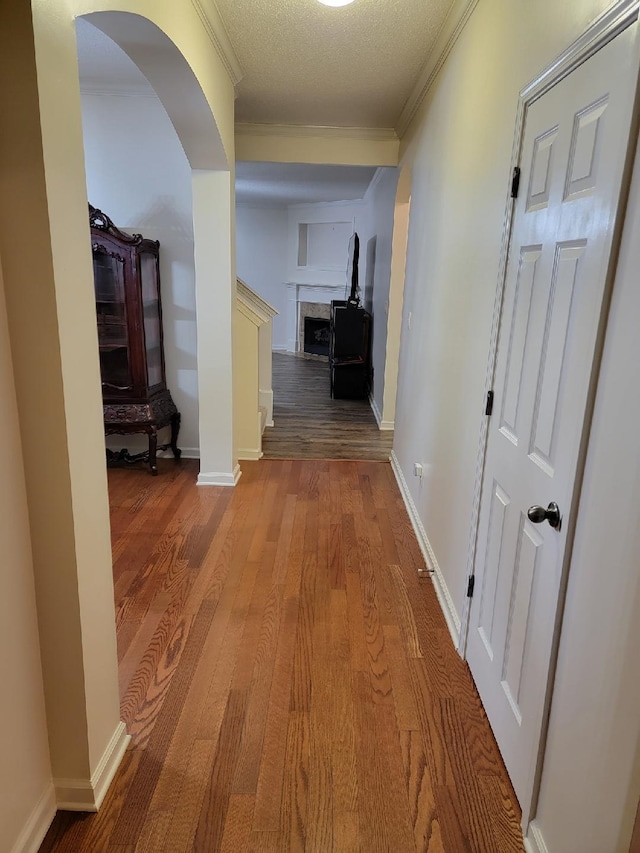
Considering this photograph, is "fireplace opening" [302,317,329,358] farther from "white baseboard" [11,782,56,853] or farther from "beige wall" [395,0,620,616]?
"white baseboard" [11,782,56,853]

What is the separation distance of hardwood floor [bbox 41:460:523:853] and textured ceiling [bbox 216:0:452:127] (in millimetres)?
2561

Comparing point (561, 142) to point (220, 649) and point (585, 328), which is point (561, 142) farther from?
point (220, 649)

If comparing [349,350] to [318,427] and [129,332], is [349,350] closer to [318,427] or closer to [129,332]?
[318,427]

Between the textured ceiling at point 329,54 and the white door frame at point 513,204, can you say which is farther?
the textured ceiling at point 329,54

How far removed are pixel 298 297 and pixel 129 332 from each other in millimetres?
6480

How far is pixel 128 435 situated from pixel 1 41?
10.8ft

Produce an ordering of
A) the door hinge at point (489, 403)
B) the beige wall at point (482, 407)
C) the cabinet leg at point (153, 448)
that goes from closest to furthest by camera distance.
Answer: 1. the beige wall at point (482, 407)
2. the door hinge at point (489, 403)
3. the cabinet leg at point (153, 448)

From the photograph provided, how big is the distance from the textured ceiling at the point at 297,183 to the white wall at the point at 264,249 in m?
0.32

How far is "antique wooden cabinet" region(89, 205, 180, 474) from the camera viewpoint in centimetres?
351

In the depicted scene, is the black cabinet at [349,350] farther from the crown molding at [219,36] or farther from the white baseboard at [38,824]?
the white baseboard at [38,824]

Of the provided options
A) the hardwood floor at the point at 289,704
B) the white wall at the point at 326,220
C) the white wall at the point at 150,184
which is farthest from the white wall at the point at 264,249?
the hardwood floor at the point at 289,704

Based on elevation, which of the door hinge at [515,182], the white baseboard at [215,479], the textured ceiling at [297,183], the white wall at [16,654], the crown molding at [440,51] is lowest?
the white baseboard at [215,479]

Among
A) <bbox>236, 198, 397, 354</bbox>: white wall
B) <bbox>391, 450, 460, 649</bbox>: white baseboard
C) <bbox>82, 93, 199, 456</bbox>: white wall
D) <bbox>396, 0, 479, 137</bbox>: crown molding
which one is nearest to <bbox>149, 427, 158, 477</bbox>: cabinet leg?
A: <bbox>82, 93, 199, 456</bbox>: white wall

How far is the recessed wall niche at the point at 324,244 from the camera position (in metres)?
8.98
